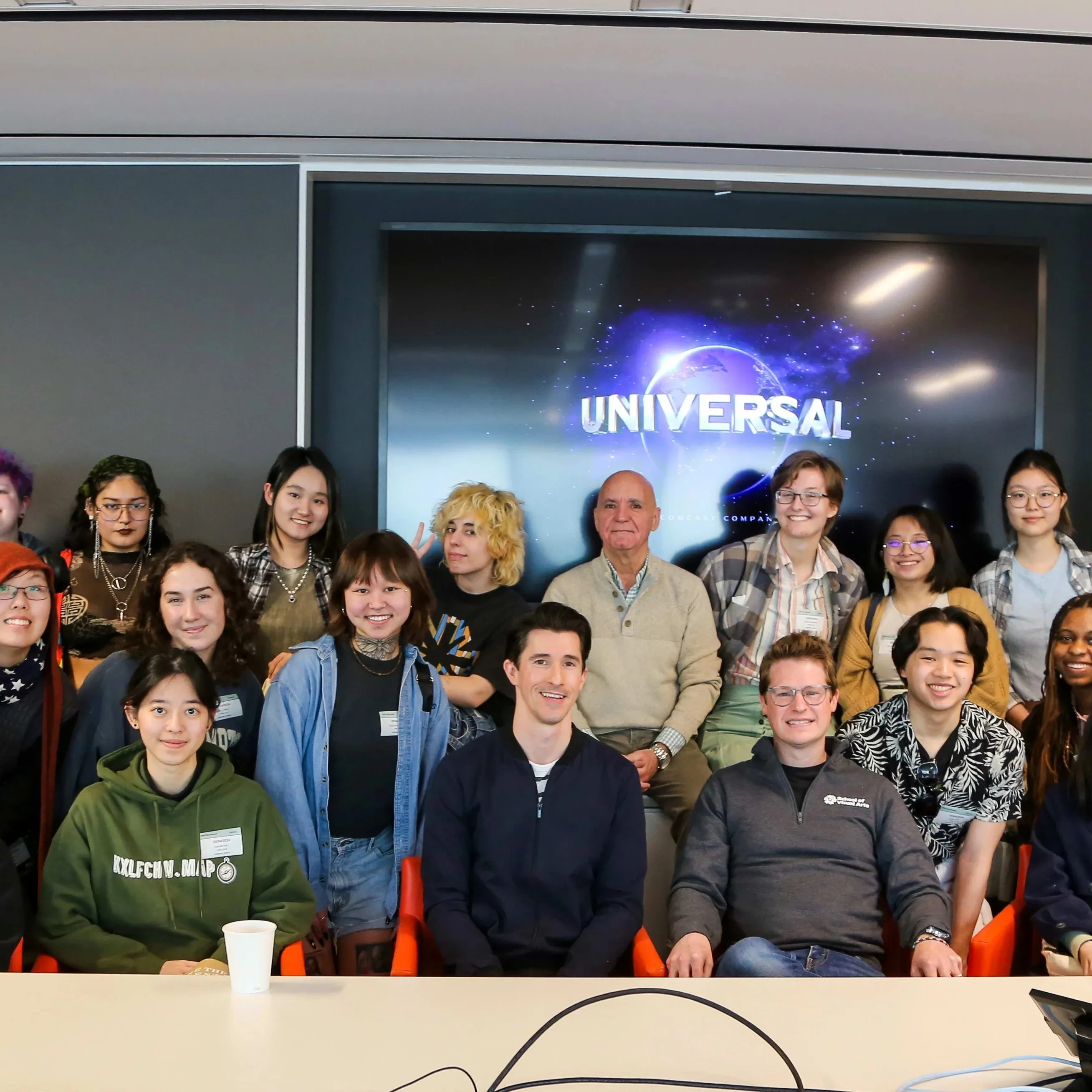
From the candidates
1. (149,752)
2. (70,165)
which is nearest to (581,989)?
(149,752)

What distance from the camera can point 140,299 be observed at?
4.04m

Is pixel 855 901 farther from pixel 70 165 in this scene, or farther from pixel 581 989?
pixel 70 165

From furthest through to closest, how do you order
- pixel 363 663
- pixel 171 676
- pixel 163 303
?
1. pixel 163 303
2. pixel 363 663
3. pixel 171 676

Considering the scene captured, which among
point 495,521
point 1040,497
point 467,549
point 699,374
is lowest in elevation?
point 467,549

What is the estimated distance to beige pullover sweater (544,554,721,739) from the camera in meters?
3.57

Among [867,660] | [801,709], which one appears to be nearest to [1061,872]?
[801,709]

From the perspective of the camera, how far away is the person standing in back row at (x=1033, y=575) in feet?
12.5

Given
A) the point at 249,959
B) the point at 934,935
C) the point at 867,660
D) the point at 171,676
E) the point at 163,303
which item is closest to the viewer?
Result: the point at 249,959

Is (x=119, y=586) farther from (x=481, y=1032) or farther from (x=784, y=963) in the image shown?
(x=481, y=1032)

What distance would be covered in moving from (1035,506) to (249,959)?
326cm

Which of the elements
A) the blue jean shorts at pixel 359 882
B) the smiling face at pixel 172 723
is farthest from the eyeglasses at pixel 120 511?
the blue jean shorts at pixel 359 882

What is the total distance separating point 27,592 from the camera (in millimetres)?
2709

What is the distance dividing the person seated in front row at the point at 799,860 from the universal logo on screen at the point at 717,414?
1.52 metres

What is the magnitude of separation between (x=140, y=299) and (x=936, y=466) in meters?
3.19
